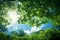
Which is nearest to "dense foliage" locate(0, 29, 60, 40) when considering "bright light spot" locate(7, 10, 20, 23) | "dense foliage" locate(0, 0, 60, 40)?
"dense foliage" locate(0, 0, 60, 40)

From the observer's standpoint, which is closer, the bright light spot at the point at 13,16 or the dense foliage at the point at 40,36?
the dense foliage at the point at 40,36

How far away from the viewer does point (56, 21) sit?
21.4ft

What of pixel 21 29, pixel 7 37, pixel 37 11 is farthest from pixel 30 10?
pixel 7 37

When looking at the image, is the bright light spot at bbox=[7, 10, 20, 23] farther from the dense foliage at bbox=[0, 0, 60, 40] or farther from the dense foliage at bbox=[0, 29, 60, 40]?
the dense foliage at bbox=[0, 29, 60, 40]

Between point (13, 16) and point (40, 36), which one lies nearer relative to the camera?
point (40, 36)

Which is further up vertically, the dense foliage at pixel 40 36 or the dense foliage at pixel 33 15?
the dense foliage at pixel 33 15

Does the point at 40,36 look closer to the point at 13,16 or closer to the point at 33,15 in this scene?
the point at 33,15

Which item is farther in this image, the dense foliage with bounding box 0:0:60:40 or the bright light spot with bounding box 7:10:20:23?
the bright light spot with bounding box 7:10:20:23

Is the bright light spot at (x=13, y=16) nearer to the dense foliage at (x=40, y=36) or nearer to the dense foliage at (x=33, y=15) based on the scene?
the dense foliage at (x=33, y=15)

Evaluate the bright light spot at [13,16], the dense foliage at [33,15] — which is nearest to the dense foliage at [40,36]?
the dense foliage at [33,15]

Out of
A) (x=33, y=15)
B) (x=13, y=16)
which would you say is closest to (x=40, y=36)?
(x=33, y=15)

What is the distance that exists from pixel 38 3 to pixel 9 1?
1.04 m

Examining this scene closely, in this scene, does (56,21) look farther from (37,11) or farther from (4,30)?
(4,30)

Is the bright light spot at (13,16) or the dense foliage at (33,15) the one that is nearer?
the dense foliage at (33,15)
